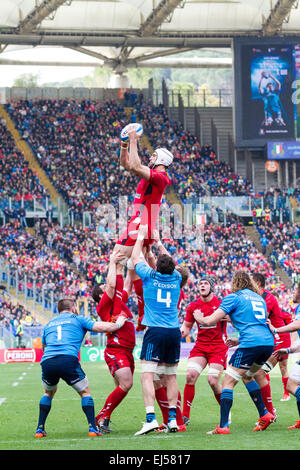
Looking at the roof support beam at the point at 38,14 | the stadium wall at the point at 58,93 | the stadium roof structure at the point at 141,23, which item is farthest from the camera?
the stadium wall at the point at 58,93

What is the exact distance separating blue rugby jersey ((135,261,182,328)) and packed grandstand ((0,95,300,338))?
2479cm

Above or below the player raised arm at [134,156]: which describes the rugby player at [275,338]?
below

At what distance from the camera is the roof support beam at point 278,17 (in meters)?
46.3

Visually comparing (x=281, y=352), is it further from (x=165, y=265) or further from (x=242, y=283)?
(x=165, y=265)

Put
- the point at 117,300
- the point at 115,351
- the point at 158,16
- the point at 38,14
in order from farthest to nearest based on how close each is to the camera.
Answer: the point at 158,16 < the point at 38,14 < the point at 117,300 < the point at 115,351

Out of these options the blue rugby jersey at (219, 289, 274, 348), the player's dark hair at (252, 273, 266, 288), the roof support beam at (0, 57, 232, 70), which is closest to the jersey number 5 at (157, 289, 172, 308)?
the blue rugby jersey at (219, 289, 274, 348)

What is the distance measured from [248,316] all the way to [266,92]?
127ft

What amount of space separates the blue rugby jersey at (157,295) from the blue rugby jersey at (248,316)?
2.25 feet

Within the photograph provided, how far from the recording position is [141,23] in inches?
1950

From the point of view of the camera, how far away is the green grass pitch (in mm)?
9898

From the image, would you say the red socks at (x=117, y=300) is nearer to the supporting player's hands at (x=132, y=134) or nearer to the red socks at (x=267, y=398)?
the supporting player's hands at (x=132, y=134)

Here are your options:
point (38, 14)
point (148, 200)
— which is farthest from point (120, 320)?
point (38, 14)

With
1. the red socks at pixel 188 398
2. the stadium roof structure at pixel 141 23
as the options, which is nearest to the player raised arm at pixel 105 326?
the red socks at pixel 188 398

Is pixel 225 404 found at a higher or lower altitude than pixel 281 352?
lower
